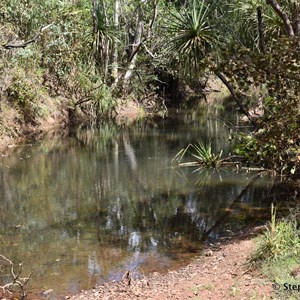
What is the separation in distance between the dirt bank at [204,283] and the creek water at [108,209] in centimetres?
49

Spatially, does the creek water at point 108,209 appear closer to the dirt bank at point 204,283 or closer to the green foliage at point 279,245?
the dirt bank at point 204,283

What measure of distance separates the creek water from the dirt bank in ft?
1.59

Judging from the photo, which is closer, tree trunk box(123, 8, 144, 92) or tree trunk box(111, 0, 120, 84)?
tree trunk box(111, 0, 120, 84)

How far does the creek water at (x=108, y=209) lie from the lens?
7512mm

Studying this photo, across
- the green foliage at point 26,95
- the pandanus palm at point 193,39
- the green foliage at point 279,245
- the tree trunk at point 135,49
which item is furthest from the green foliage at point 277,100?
the tree trunk at point 135,49

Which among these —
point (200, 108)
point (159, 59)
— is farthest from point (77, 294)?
point (200, 108)

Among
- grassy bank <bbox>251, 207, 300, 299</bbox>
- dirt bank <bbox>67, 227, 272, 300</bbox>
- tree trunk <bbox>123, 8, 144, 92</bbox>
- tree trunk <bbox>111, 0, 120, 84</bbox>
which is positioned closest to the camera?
grassy bank <bbox>251, 207, 300, 299</bbox>

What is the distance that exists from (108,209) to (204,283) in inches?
176

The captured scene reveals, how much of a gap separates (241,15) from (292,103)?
335 inches

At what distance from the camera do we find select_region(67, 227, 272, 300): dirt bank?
18.3 ft

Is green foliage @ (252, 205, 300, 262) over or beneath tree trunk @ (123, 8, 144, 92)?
beneath

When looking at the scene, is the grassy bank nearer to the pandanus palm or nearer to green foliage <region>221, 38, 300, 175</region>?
green foliage <region>221, 38, 300, 175</region>

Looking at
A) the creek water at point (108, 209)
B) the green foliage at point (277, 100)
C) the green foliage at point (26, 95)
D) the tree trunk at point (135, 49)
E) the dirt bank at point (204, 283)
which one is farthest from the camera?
the tree trunk at point (135, 49)

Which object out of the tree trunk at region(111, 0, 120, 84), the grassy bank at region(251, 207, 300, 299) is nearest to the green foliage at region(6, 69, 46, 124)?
the tree trunk at region(111, 0, 120, 84)
